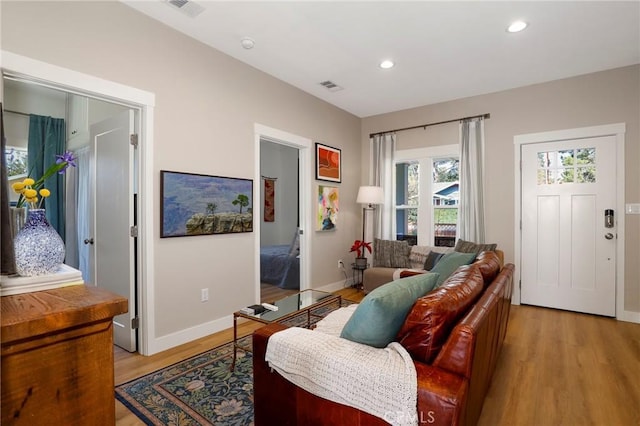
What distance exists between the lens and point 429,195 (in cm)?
490

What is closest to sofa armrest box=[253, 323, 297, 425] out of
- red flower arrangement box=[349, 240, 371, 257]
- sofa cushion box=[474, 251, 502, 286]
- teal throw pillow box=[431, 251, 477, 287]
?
sofa cushion box=[474, 251, 502, 286]

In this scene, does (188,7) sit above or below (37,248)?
above

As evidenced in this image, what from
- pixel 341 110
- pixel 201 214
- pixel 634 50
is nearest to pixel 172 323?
pixel 201 214

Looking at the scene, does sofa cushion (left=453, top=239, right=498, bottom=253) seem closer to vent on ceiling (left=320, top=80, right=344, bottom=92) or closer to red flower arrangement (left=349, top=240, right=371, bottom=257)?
red flower arrangement (left=349, top=240, right=371, bottom=257)

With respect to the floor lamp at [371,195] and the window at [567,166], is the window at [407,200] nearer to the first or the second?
the floor lamp at [371,195]

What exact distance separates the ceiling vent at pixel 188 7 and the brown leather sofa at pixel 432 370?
249 cm

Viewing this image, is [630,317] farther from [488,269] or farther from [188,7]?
[188,7]

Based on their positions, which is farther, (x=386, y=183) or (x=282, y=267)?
(x=386, y=183)

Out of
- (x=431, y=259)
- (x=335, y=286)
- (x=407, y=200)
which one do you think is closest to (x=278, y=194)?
(x=335, y=286)

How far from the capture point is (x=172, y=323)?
2877 millimetres

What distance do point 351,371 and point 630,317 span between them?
4.08 metres

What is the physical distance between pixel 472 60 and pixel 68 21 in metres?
3.60

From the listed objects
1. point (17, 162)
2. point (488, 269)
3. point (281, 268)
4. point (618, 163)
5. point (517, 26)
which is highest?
point (517, 26)

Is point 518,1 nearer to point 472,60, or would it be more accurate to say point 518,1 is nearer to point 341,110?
point 472,60
